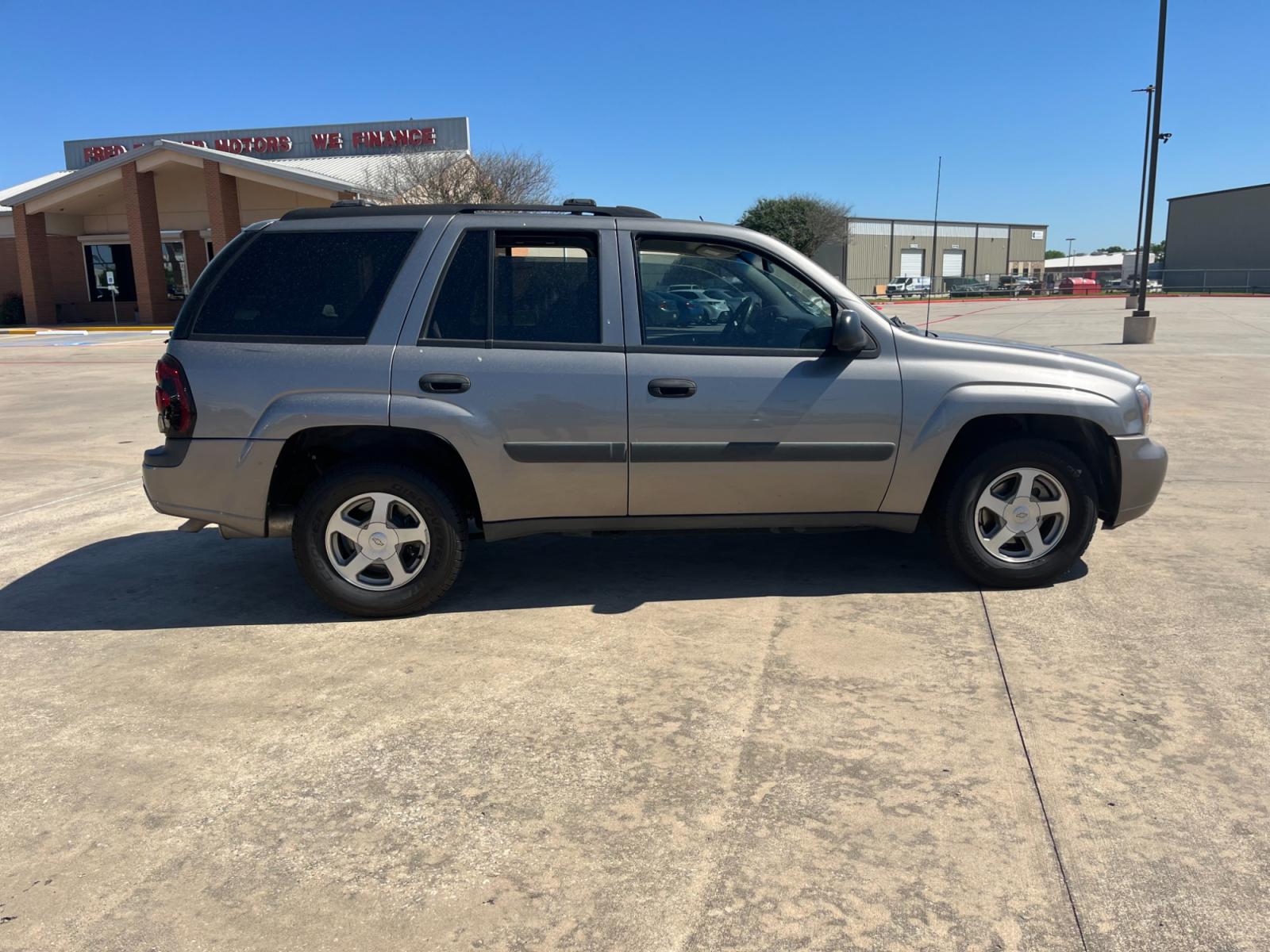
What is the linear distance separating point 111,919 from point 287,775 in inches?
30.2

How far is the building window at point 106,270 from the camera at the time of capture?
117ft

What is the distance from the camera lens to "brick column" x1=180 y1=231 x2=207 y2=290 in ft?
113

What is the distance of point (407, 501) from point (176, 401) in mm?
1173

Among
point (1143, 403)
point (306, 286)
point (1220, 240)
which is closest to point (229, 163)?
point (306, 286)

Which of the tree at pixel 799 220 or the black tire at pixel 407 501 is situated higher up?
the tree at pixel 799 220

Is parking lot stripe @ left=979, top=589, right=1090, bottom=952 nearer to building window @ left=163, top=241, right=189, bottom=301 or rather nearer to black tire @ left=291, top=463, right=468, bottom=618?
black tire @ left=291, top=463, right=468, bottom=618

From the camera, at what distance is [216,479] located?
15.0ft

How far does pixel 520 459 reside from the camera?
4.59m

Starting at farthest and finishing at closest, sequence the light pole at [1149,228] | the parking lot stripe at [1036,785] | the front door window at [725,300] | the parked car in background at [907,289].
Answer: the parked car in background at [907,289]
the light pole at [1149,228]
the front door window at [725,300]
the parking lot stripe at [1036,785]

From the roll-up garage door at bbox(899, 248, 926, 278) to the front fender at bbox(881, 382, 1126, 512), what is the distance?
79068 millimetres

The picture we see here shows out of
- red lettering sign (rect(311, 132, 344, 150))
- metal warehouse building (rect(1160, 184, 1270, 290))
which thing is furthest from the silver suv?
metal warehouse building (rect(1160, 184, 1270, 290))

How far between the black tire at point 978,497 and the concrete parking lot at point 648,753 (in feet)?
0.43

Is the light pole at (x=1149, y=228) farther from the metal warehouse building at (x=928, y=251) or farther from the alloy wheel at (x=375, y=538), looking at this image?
the metal warehouse building at (x=928, y=251)

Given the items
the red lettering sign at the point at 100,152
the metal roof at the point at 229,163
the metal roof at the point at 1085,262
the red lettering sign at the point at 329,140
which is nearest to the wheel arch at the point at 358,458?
the metal roof at the point at 229,163
